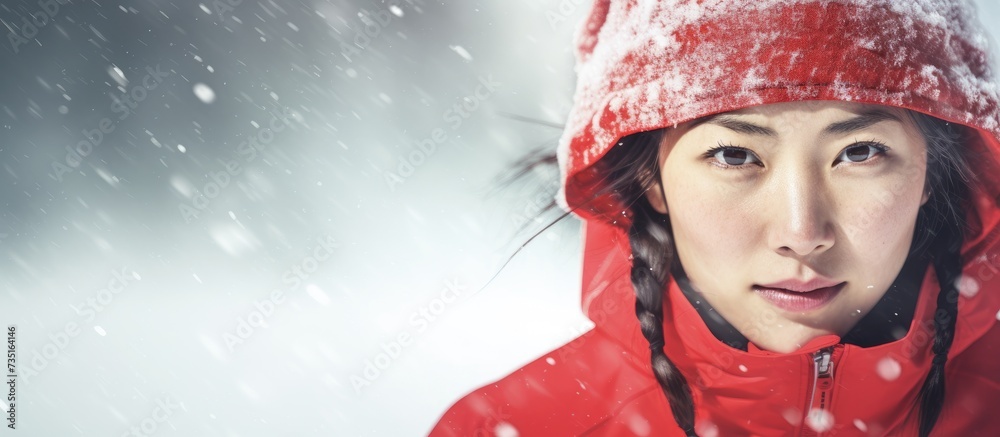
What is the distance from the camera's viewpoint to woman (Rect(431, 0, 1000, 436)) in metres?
→ 0.99

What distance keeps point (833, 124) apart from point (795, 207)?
0.46ft

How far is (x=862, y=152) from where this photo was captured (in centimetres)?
104

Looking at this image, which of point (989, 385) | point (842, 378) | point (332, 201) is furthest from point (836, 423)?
Answer: point (332, 201)

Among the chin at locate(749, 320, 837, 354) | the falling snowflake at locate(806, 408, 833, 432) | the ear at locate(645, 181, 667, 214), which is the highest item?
the ear at locate(645, 181, 667, 214)

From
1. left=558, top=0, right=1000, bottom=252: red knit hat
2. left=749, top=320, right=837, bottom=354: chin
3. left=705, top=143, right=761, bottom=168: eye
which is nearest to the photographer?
left=558, top=0, right=1000, bottom=252: red knit hat

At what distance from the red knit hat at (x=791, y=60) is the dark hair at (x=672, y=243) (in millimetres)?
139

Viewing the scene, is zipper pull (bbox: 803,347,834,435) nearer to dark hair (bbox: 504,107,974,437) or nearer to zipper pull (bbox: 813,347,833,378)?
zipper pull (bbox: 813,347,833,378)

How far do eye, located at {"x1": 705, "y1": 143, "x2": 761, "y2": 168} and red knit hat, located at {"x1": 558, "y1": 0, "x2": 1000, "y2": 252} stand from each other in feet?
0.30

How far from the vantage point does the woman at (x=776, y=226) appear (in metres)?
0.99

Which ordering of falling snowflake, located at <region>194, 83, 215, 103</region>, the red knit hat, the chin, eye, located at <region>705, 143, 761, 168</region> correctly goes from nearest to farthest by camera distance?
the red knit hat, eye, located at <region>705, 143, 761, 168</region>, the chin, falling snowflake, located at <region>194, 83, 215, 103</region>

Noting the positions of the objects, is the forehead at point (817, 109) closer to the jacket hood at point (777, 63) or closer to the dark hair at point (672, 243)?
the jacket hood at point (777, 63)

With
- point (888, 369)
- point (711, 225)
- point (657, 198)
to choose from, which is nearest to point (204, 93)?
point (657, 198)

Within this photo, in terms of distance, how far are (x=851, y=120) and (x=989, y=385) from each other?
2.54ft

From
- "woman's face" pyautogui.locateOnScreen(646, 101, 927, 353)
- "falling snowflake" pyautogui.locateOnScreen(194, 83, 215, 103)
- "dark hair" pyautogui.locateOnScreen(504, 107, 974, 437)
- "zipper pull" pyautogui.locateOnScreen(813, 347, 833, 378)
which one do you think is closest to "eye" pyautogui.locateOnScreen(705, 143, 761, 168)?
"woman's face" pyautogui.locateOnScreen(646, 101, 927, 353)
